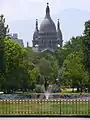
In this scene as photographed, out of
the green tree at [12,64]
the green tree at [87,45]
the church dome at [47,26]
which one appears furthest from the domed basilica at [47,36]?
the green tree at [12,64]

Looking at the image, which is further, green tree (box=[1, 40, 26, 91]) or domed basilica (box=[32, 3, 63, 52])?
domed basilica (box=[32, 3, 63, 52])

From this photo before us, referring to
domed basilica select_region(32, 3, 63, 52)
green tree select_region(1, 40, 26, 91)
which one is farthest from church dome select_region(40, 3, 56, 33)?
green tree select_region(1, 40, 26, 91)

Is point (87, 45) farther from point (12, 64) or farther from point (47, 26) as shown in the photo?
point (47, 26)

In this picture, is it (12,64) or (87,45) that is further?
(87,45)

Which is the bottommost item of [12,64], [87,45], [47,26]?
[12,64]

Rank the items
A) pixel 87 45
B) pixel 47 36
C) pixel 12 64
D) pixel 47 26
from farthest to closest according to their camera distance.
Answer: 1. pixel 47 36
2. pixel 47 26
3. pixel 87 45
4. pixel 12 64

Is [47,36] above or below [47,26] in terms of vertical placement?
below

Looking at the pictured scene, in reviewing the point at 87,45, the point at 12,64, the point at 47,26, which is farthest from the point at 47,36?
the point at 12,64

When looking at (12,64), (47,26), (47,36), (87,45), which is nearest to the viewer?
(12,64)

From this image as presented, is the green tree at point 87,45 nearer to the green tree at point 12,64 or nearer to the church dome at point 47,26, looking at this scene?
the green tree at point 12,64

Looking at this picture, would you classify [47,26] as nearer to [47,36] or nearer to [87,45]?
[47,36]

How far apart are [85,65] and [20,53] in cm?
994

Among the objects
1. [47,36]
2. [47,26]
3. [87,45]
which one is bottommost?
[87,45]

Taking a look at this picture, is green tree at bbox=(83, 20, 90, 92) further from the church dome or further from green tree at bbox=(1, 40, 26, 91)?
the church dome
